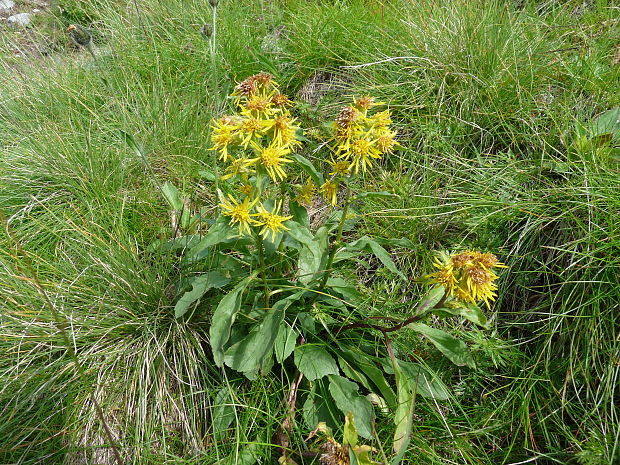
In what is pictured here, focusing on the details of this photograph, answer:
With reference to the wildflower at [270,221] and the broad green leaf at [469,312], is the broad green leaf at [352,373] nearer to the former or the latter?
the broad green leaf at [469,312]

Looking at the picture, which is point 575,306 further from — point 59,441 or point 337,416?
point 59,441

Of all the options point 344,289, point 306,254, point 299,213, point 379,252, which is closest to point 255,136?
point 299,213

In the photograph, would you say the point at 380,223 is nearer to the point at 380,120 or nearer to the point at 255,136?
the point at 380,120

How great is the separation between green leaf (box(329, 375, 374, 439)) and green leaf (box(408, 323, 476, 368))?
28 centimetres

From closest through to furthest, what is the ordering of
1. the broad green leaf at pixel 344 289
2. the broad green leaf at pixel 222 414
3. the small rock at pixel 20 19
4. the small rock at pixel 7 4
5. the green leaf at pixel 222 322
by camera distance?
1. the green leaf at pixel 222 322
2. the broad green leaf at pixel 222 414
3. the broad green leaf at pixel 344 289
4. the small rock at pixel 20 19
5. the small rock at pixel 7 4

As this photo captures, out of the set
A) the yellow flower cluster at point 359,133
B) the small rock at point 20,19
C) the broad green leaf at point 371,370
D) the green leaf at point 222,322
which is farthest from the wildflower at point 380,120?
the small rock at point 20,19

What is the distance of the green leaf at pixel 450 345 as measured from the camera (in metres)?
1.45

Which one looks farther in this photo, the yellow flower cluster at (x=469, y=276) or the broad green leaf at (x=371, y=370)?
the broad green leaf at (x=371, y=370)

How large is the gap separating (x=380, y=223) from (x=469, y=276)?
79cm

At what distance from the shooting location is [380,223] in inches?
81.0

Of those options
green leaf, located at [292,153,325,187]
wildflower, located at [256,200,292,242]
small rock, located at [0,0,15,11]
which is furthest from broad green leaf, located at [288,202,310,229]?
small rock, located at [0,0,15,11]

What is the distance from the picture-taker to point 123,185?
2336mm

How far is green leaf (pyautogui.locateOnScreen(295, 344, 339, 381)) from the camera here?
4.92 feet

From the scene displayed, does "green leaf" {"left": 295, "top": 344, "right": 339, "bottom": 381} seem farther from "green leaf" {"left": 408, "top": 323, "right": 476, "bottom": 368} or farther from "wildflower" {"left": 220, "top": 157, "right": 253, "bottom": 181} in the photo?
"wildflower" {"left": 220, "top": 157, "right": 253, "bottom": 181}
